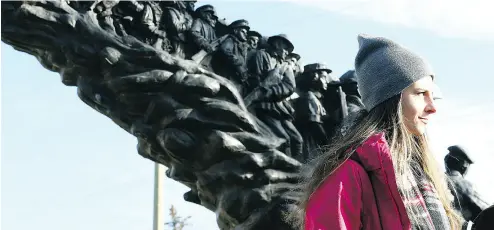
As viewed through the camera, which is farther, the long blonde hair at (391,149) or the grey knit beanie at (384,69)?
the grey knit beanie at (384,69)

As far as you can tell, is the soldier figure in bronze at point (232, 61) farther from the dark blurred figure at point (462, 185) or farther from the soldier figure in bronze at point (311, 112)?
the dark blurred figure at point (462, 185)

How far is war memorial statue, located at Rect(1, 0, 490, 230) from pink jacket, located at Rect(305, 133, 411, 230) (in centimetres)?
368

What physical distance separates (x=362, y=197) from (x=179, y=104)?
4.00m

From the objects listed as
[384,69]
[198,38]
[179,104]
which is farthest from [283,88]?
[384,69]

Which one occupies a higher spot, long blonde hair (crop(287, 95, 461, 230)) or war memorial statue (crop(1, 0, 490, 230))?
war memorial statue (crop(1, 0, 490, 230))

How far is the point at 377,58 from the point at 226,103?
3819 millimetres

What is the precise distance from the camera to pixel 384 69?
6.66 ft

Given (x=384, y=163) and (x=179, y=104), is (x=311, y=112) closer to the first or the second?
(x=179, y=104)

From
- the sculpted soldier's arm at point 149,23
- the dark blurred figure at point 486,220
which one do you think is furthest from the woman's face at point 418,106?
the sculpted soldier's arm at point 149,23

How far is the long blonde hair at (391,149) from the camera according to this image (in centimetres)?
188

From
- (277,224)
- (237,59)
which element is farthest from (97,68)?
(277,224)

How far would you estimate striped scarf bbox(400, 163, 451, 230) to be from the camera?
72.4 inches

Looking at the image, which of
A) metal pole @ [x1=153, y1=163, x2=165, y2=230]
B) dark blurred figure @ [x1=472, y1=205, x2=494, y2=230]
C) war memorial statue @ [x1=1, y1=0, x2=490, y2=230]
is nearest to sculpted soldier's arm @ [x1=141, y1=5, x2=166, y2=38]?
war memorial statue @ [x1=1, y1=0, x2=490, y2=230]

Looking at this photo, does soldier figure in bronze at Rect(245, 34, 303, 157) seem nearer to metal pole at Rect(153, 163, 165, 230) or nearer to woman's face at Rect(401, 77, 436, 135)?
metal pole at Rect(153, 163, 165, 230)
